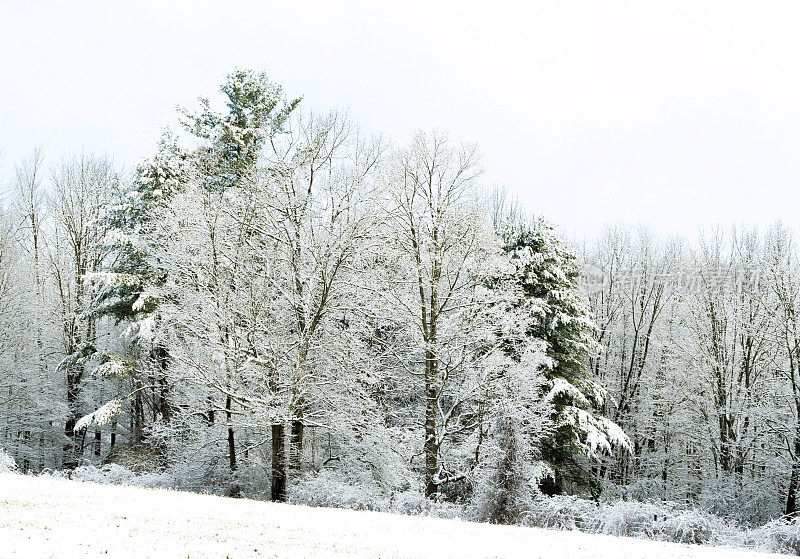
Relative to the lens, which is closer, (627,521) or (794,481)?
(627,521)

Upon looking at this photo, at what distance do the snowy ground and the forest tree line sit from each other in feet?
12.7

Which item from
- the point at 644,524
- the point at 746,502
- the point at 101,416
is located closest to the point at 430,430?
the point at 644,524

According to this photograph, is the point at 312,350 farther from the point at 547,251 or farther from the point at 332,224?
the point at 547,251

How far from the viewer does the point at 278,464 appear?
18781mm

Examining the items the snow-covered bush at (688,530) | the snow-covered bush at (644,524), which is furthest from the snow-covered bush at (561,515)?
the snow-covered bush at (688,530)

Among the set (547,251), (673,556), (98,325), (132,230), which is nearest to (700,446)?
(547,251)

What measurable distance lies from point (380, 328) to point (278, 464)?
7.10m

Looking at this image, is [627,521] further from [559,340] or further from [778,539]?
[559,340]

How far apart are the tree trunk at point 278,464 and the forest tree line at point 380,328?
0.07 m

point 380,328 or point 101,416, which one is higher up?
point 380,328

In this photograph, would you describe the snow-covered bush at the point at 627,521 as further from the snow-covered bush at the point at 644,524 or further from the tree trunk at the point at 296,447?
the tree trunk at the point at 296,447

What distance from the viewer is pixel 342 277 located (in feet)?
65.8

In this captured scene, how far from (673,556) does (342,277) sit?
13.1 metres

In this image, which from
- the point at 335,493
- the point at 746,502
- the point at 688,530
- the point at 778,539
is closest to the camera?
the point at 778,539
